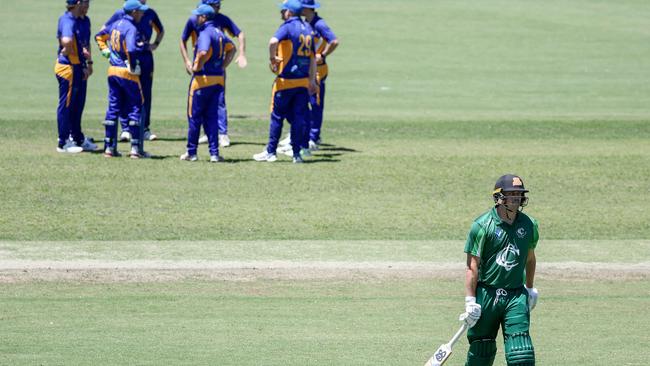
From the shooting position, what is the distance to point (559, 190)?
18.8 metres

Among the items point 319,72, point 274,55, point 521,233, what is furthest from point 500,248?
point 319,72

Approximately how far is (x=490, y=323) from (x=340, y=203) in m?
8.31

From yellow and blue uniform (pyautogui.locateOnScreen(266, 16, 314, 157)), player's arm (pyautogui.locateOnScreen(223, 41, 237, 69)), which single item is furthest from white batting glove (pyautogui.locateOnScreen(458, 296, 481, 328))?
player's arm (pyautogui.locateOnScreen(223, 41, 237, 69))

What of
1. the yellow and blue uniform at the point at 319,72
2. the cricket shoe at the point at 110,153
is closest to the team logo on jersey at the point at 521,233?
the yellow and blue uniform at the point at 319,72

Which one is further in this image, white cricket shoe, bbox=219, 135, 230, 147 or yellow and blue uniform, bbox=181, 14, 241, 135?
white cricket shoe, bbox=219, 135, 230, 147

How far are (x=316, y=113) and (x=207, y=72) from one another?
304cm

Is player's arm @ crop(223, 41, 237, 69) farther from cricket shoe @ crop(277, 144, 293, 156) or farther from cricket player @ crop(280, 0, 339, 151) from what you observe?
cricket shoe @ crop(277, 144, 293, 156)

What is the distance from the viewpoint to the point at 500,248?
940 centimetres

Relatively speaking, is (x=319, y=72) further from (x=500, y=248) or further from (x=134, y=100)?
(x=500, y=248)

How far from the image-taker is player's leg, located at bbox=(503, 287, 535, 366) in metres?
9.06

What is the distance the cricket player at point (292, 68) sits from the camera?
19328mm

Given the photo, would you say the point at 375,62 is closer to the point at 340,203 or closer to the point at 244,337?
the point at 340,203

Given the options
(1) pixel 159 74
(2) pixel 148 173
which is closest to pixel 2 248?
(2) pixel 148 173

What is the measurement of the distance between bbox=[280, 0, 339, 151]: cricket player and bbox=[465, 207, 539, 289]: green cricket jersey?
1129 cm
